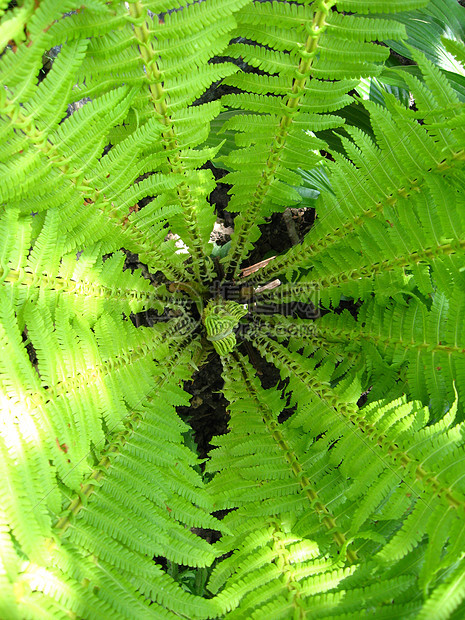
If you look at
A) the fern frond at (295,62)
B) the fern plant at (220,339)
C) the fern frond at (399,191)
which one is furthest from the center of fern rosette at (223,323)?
the fern frond at (295,62)

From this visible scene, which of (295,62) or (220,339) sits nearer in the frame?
(295,62)

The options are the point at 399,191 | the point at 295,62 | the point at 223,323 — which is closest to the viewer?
the point at 295,62

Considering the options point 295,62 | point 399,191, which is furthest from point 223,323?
point 295,62

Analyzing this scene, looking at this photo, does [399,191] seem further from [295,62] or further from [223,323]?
[223,323]

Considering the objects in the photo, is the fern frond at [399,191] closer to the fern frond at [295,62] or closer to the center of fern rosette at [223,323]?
the fern frond at [295,62]

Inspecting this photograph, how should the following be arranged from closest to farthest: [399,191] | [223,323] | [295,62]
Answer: [295,62] → [399,191] → [223,323]

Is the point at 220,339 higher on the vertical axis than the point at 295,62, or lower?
lower
